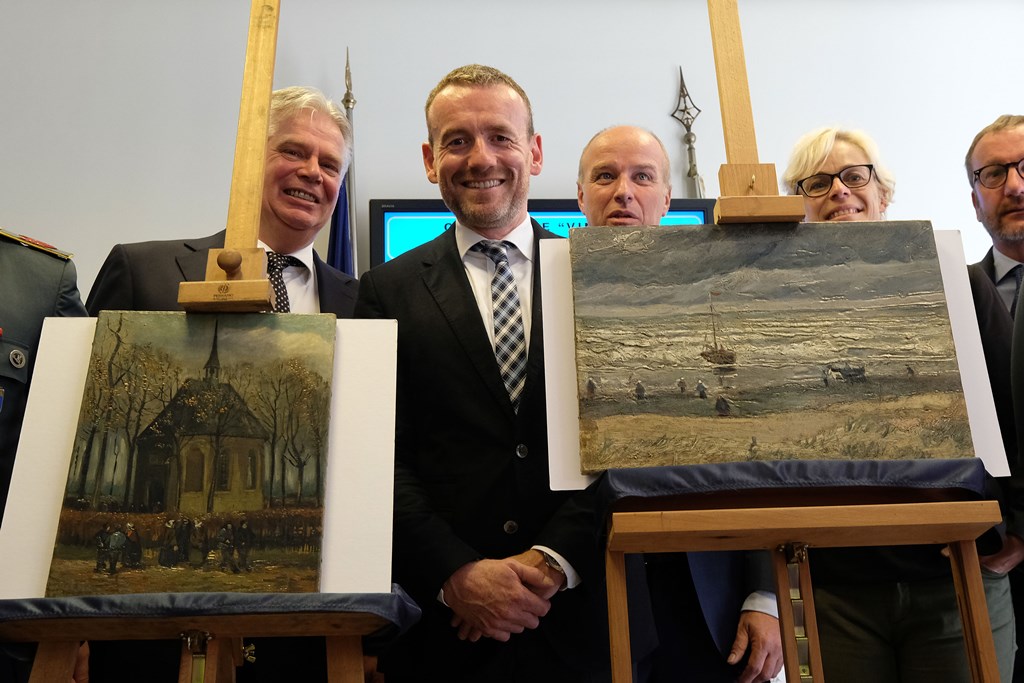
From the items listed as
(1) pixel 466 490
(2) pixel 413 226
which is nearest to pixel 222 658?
(1) pixel 466 490

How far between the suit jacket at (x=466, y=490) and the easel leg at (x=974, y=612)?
529 millimetres

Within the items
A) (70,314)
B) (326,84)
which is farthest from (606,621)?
(326,84)

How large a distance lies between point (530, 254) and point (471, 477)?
0.50m

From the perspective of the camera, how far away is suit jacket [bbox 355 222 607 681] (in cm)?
157

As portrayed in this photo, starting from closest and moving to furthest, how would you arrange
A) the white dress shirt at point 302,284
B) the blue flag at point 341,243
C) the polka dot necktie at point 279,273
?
1. the polka dot necktie at point 279,273
2. the white dress shirt at point 302,284
3. the blue flag at point 341,243

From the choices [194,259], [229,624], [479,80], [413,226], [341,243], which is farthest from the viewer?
[413,226]

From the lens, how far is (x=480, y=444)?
1692 millimetres

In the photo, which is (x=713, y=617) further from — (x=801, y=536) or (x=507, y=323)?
(x=507, y=323)

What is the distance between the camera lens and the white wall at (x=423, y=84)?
12.8ft

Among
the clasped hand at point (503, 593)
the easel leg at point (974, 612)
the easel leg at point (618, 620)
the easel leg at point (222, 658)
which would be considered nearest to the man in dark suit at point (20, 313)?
the easel leg at point (222, 658)

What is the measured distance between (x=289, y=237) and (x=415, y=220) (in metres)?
1.77

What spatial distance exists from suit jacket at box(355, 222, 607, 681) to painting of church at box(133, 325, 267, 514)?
36cm

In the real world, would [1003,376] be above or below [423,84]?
below

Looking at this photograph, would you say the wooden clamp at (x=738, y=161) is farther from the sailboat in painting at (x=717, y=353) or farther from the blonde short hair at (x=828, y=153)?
the blonde short hair at (x=828, y=153)
